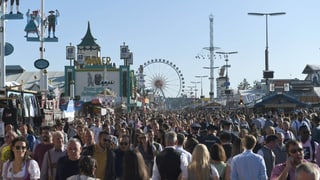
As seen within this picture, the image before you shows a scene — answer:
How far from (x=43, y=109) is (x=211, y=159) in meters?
14.9

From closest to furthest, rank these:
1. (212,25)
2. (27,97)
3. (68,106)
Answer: (27,97) → (68,106) → (212,25)

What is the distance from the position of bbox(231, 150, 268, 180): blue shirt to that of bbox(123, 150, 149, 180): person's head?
5.80 ft

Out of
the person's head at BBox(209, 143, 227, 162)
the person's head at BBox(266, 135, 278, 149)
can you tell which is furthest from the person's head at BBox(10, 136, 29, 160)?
the person's head at BBox(266, 135, 278, 149)

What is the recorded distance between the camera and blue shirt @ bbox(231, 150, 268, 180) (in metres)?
8.09

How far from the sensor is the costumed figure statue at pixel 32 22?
33062 millimetres

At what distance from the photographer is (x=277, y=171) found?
23.6 feet

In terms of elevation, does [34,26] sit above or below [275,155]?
above

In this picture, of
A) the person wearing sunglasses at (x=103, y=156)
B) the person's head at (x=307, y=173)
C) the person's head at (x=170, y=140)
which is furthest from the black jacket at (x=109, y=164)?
the person's head at (x=307, y=173)

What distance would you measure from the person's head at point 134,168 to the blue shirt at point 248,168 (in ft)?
5.80

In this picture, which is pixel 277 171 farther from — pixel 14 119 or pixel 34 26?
pixel 34 26

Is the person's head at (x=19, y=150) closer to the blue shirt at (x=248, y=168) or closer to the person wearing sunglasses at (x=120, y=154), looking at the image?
the person wearing sunglasses at (x=120, y=154)

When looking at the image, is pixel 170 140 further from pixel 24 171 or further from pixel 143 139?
pixel 143 139

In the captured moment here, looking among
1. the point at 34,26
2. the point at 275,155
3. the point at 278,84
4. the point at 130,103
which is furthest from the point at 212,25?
the point at 275,155

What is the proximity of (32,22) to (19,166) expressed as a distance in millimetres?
26008
